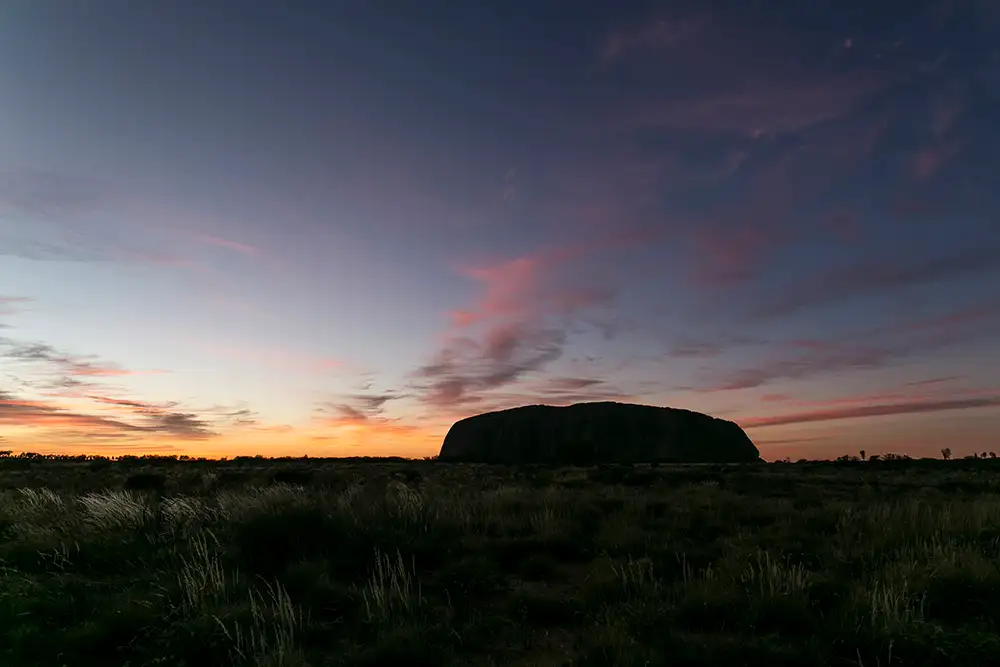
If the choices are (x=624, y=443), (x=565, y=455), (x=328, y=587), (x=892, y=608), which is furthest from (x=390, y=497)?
(x=624, y=443)

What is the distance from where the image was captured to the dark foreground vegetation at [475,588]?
624 cm

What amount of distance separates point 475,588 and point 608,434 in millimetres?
135726

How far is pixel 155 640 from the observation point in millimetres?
6746

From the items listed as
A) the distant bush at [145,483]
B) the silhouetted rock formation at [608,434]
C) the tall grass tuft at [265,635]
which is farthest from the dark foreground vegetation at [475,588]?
the silhouetted rock formation at [608,434]

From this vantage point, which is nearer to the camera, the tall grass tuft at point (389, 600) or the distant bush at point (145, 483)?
the tall grass tuft at point (389, 600)

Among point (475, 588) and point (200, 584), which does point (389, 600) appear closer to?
point (475, 588)

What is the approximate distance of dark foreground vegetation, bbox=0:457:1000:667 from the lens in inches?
246

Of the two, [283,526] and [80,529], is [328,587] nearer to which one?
[283,526]

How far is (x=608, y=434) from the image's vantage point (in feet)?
460

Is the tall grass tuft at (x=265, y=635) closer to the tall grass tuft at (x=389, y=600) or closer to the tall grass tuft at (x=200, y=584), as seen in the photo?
the tall grass tuft at (x=200, y=584)

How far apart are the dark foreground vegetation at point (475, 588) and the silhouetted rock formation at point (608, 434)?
121 meters

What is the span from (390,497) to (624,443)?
427 ft

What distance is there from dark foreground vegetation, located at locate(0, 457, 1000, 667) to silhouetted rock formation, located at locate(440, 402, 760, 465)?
396 ft

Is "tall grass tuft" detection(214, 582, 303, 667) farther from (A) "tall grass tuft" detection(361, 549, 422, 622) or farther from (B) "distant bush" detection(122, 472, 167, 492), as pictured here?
(B) "distant bush" detection(122, 472, 167, 492)
